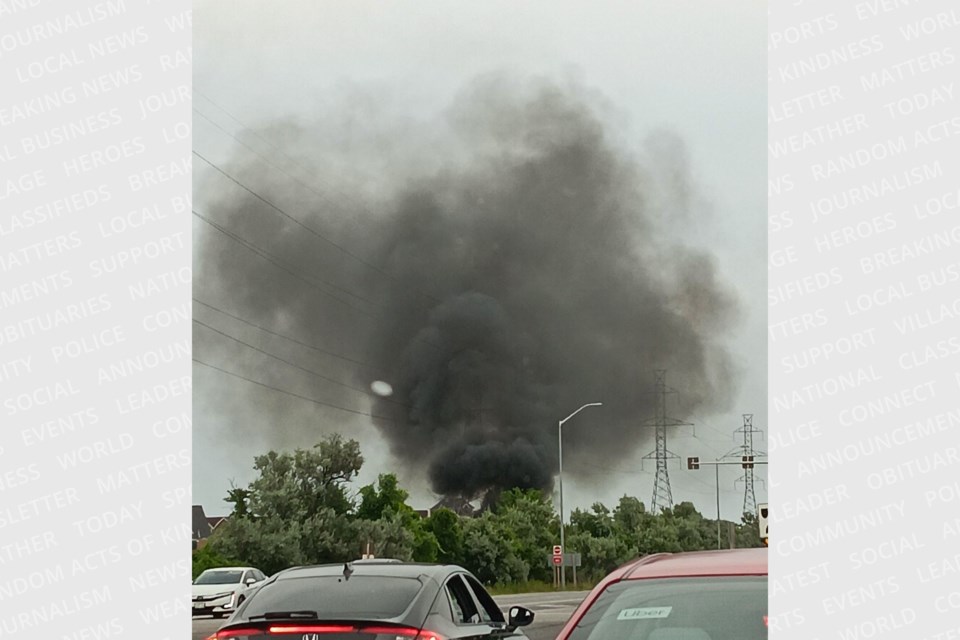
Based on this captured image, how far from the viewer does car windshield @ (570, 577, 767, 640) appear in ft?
15.9

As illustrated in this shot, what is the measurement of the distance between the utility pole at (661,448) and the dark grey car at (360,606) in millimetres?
84669

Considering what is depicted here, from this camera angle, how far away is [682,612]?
16.3ft

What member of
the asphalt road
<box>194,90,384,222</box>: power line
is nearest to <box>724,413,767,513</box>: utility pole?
<box>194,90,384,222</box>: power line

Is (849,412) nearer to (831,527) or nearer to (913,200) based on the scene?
(831,527)

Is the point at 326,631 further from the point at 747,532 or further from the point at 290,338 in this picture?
the point at 290,338

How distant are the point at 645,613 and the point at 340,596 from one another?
263 cm

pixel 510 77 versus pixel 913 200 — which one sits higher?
pixel 510 77

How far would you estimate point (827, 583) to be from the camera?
13.4ft

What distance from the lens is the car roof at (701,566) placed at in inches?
200

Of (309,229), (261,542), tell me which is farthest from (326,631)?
(309,229)

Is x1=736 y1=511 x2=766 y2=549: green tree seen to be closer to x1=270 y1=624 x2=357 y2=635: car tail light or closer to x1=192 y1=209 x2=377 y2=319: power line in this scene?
x1=192 y1=209 x2=377 y2=319: power line

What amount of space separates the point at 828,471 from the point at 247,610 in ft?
13.6

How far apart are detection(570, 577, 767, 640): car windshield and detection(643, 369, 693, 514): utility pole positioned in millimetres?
87162
